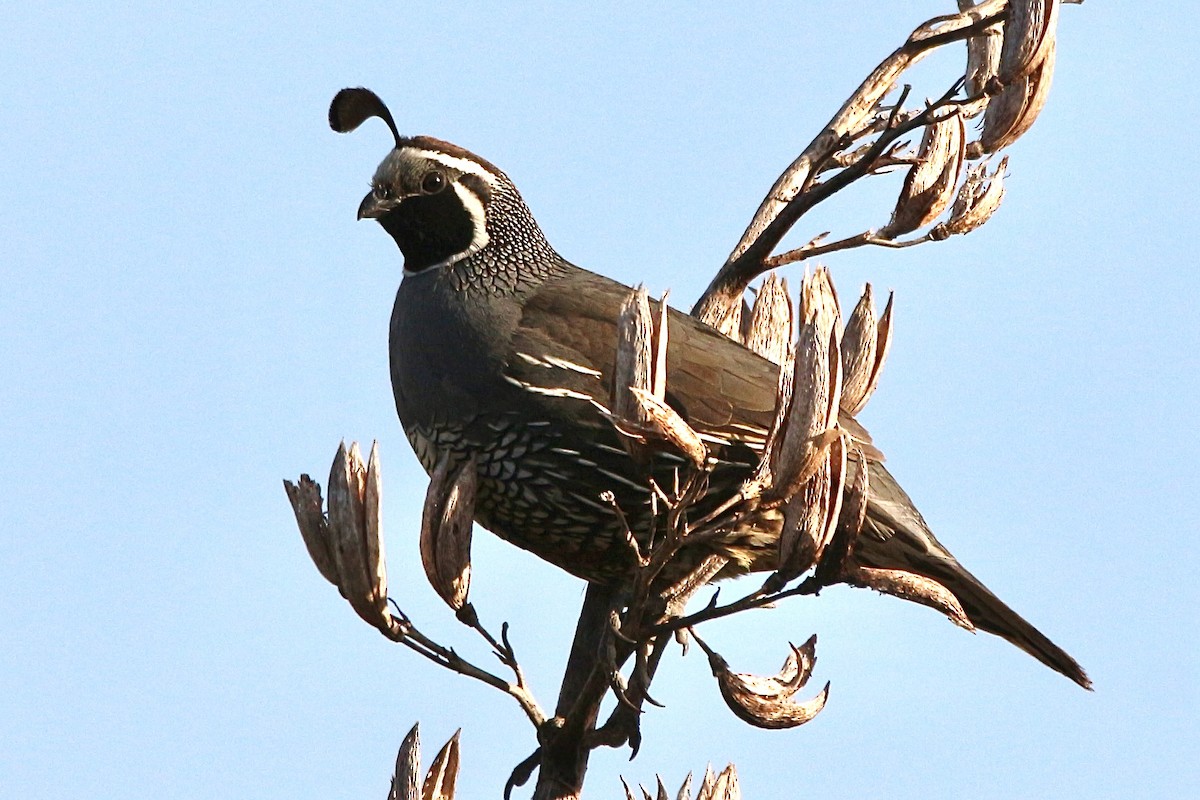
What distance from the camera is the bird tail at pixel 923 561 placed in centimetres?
430

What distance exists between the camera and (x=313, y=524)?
3.38m

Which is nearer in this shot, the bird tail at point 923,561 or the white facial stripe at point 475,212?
the bird tail at point 923,561

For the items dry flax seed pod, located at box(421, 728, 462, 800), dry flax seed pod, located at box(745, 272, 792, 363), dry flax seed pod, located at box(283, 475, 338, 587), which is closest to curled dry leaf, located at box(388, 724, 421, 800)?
dry flax seed pod, located at box(421, 728, 462, 800)

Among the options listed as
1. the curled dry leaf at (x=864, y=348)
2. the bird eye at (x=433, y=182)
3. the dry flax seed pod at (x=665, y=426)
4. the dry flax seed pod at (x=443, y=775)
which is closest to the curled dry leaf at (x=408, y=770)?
the dry flax seed pod at (x=443, y=775)

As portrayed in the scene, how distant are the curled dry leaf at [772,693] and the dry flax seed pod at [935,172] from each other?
1.43 metres

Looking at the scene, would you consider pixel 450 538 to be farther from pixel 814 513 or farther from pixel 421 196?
pixel 421 196

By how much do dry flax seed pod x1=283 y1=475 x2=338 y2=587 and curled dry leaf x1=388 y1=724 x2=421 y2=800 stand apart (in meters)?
0.37

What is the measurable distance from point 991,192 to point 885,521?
0.91m

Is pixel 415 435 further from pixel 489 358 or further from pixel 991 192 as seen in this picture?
pixel 991 192

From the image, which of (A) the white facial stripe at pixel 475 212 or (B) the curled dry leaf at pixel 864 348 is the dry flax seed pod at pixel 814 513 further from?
(A) the white facial stripe at pixel 475 212

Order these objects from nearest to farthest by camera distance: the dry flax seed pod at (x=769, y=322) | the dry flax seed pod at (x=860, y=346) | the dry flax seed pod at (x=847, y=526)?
the dry flax seed pod at (x=847, y=526), the dry flax seed pod at (x=860, y=346), the dry flax seed pod at (x=769, y=322)

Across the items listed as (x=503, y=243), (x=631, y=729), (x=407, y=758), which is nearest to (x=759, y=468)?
(x=631, y=729)

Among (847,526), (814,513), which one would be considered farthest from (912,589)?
(814,513)

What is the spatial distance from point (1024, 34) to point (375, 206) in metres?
1.90
